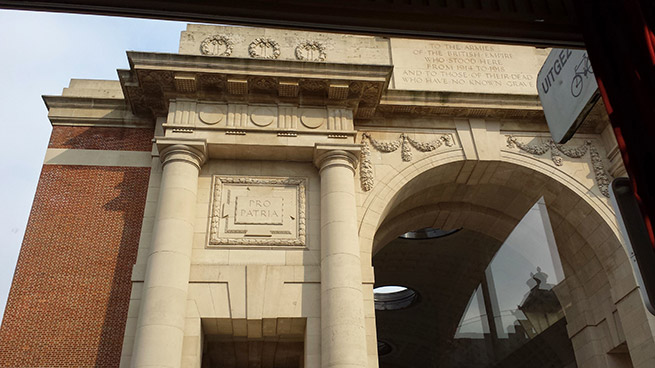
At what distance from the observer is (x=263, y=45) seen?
15414mm

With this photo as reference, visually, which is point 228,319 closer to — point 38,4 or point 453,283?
point 38,4

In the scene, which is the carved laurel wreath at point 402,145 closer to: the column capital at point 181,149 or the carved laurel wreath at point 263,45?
the carved laurel wreath at point 263,45

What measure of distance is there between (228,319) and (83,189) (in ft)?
16.4

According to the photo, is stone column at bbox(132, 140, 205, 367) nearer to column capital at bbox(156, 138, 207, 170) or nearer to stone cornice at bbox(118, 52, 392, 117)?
column capital at bbox(156, 138, 207, 170)

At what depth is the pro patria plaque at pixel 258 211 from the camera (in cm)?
1309

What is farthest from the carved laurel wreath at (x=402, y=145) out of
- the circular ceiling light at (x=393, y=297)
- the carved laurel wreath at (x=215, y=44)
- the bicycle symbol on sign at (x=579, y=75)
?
the circular ceiling light at (x=393, y=297)

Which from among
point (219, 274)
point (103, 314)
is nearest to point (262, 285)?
→ point (219, 274)

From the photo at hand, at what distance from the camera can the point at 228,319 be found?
12.2 metres

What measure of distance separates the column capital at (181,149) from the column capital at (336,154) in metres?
2.71

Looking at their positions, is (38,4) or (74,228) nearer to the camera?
(38,4)

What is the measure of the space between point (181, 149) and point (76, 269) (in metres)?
3.53

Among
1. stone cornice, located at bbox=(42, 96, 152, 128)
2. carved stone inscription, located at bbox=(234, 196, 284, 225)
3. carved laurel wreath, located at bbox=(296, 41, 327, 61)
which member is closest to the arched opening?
carved stone inscription, located at bbox=(234, 196, 284, 225)

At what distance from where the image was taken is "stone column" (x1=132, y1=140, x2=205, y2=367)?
36.4 feet

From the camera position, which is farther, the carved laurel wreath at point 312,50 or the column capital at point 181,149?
the carved laurel wreath at point 312,50
